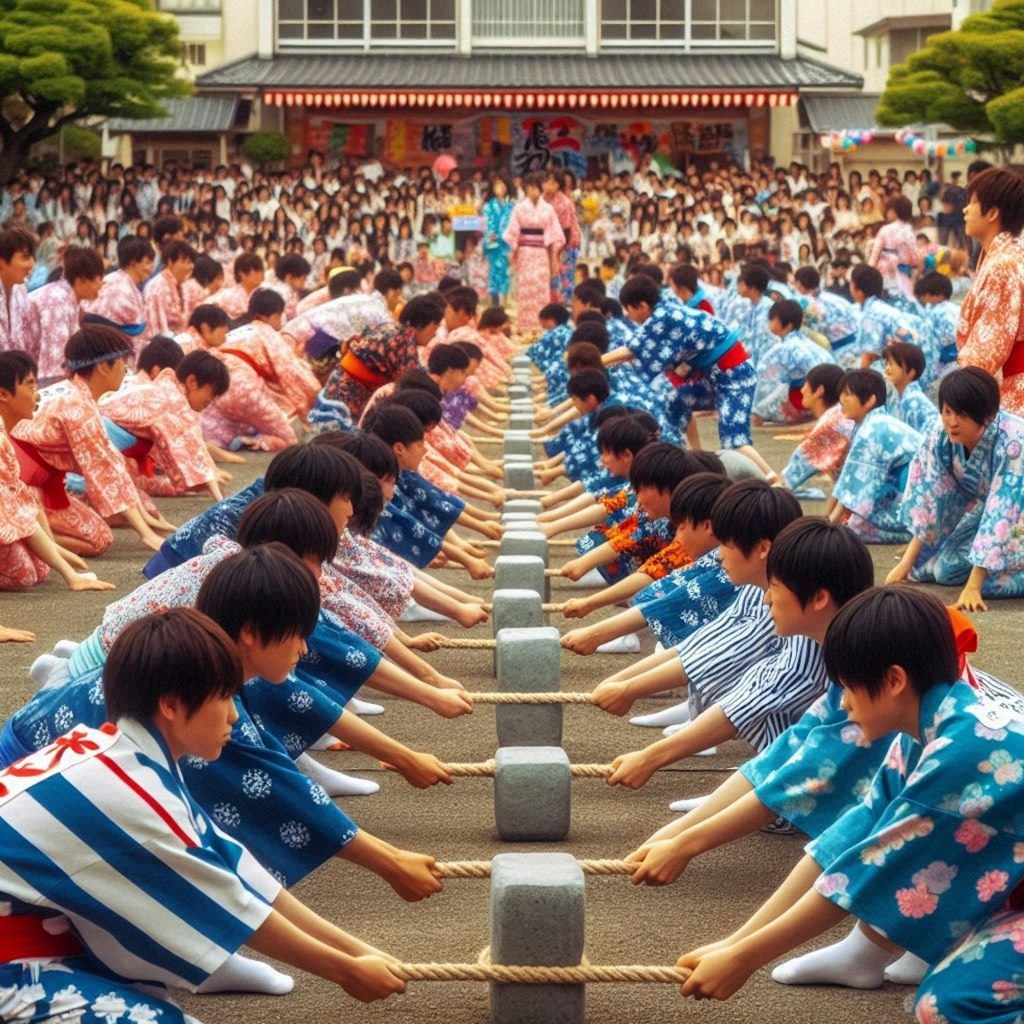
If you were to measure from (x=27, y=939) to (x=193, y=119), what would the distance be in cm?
3029

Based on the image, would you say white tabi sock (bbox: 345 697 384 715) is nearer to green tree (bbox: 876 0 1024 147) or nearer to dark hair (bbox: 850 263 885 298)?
dark hair (bbox: 850 263 885 298)

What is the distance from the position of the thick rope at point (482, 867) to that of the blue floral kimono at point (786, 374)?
935 cm

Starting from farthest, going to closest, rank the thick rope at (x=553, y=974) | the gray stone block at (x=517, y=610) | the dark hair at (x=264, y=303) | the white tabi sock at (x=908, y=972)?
the dark hair at (x=264, y=303) → the gray stone block at (x=517, y=610) → the white tabi sock at (x=908, y=972) → the thick rope at (x=553, y=974)

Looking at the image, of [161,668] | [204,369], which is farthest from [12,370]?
[161,668]

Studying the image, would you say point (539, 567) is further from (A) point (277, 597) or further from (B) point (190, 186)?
(B) point (190, 186)

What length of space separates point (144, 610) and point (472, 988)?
1.19m

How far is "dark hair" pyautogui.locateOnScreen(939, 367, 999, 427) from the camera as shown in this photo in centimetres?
694

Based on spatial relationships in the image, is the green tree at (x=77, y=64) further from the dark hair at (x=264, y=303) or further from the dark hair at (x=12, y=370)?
the dark hair at (x=12, y=370)

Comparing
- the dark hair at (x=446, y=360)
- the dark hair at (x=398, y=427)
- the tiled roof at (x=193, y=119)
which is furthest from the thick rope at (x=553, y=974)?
the tiled roof at (x=193, y=119)

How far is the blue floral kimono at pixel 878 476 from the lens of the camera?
27.5ft

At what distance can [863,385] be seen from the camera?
8.57m

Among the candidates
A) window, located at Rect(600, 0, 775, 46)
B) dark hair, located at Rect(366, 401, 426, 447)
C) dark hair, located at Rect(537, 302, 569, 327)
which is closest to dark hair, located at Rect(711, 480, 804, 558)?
dark hair, located at Rect(366, 401, 426, 447)

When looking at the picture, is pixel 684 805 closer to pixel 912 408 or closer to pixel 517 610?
pixel 517 610

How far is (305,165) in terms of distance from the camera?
3039cm
